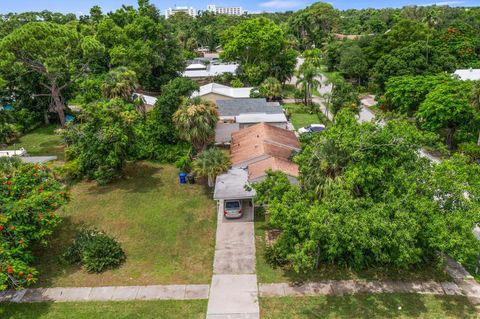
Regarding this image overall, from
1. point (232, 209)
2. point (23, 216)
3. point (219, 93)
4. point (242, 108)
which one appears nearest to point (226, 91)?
point (219, 93)

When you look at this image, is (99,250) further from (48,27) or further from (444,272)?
(48,27)

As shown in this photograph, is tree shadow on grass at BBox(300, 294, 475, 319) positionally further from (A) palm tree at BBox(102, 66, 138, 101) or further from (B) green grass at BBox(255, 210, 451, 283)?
(A) palm tree at BBox(102, 66, 138, 101)

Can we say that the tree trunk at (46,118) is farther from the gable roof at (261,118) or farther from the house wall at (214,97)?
the gable roof at (261,118)

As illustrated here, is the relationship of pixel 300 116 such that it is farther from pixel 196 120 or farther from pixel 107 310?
pixel 107 310

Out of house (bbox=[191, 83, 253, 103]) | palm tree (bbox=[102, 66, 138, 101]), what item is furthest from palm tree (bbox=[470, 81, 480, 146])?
palm tree (bbox=[102, 66, 138, 101])

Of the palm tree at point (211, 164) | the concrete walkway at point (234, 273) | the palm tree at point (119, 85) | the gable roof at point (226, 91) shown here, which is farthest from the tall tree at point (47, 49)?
the concrete walkway at point (234, 273)
